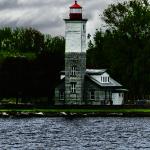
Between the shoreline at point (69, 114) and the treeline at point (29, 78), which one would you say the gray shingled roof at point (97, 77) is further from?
the shoreline at point (69, 114)

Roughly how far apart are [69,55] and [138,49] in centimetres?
1218

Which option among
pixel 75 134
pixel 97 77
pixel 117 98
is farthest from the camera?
pixel 117 98

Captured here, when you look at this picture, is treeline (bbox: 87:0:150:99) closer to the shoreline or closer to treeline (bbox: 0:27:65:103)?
treeline (bbox: 0:27:65:103)

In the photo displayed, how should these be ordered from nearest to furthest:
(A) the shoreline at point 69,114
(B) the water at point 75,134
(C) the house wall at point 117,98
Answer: (B) the water at point 75,134 < (A) the shoreline at point 69,114 < (C) the house wall at point 117,98

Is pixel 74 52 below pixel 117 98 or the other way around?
the other way around

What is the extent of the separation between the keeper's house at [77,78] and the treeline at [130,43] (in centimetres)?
750

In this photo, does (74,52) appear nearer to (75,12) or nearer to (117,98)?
(75,12)

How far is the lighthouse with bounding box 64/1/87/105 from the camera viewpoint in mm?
116688

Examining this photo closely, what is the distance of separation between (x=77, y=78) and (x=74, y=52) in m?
3.55

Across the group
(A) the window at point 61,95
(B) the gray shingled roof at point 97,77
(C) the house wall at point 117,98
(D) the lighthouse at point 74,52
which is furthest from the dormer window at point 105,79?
(A) the window at point 61,95

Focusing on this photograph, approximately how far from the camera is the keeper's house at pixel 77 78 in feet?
383

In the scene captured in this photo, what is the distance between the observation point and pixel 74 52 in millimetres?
116812

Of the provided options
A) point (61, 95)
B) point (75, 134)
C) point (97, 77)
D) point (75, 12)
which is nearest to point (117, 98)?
point (97, 77)

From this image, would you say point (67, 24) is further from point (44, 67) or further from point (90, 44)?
point (90, 44)
